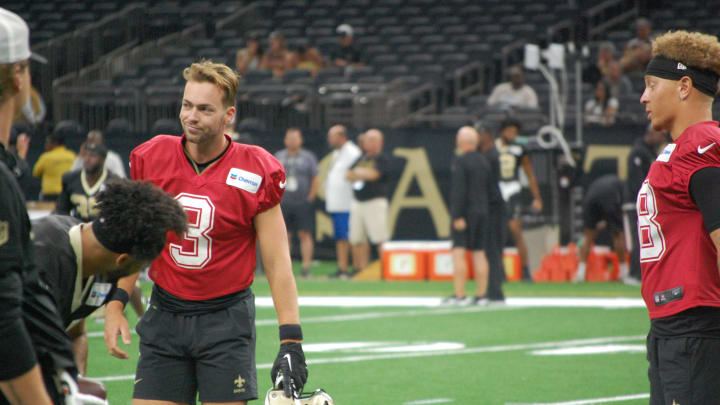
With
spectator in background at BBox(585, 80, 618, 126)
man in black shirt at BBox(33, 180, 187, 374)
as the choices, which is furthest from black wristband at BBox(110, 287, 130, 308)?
spectator in background at BBox(585, 80, 618, 126)

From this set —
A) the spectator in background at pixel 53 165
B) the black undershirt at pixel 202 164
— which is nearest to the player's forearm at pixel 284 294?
the black undershirt at pixel 202 164

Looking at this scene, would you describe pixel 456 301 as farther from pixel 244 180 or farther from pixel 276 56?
pixel 276 56

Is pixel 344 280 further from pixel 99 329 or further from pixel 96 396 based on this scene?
pixel 96 396

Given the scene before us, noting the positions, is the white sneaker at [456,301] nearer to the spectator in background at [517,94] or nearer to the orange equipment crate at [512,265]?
the orange equipment crate at [512,265]

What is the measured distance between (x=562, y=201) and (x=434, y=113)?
5404mm

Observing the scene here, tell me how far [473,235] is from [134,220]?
403 inches

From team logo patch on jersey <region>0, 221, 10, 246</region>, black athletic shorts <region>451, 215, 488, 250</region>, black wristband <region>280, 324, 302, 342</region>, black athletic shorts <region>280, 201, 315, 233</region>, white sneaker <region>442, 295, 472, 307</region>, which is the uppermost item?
team logo patch on jersey <region>0, 221, 10, 246</region>

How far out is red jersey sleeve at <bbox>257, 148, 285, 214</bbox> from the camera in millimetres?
4773

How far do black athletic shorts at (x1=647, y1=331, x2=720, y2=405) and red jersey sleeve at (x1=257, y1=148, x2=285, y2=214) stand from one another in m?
1.71

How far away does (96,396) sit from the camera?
3.43 m

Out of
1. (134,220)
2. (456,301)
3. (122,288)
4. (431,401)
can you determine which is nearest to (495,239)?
(456,301)

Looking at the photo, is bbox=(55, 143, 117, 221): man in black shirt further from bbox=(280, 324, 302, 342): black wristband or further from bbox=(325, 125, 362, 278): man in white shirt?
bbox=(325, 125, 362, 278): man in white shirt

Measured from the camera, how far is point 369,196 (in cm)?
1734

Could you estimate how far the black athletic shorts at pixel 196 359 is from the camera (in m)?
4.65
